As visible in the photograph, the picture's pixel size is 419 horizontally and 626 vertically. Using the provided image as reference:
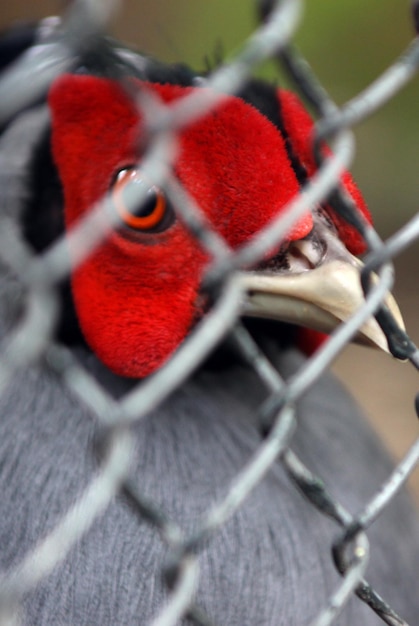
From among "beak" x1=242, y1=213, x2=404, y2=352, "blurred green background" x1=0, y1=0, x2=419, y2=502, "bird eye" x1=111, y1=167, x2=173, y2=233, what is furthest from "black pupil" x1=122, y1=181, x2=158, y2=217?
"blurred green background" x1=0, y1=0, x2=419, y2=502

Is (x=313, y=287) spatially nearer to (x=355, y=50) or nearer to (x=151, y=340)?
(x=151, y=340)

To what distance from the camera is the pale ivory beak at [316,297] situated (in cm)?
84

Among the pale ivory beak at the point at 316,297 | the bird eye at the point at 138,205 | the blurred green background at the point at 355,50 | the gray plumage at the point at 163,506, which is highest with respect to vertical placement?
the bird eye at the point at 138,205

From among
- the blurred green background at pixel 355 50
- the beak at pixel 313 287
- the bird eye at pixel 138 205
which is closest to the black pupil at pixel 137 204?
the bird eye at pixel 138 205

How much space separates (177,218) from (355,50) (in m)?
2.54

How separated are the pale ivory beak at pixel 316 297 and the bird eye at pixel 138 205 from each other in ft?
0.38

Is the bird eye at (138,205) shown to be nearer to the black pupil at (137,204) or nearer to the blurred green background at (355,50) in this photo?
the black pupil at (137,204)

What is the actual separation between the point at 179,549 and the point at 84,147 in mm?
525

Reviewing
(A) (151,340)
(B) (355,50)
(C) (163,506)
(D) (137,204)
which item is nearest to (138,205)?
(D) (137,204)

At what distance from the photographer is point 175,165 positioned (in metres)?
0.91

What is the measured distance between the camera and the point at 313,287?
858mm

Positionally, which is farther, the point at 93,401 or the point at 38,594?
the point at 38,594

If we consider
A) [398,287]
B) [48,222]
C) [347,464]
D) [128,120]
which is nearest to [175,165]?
[128,120]

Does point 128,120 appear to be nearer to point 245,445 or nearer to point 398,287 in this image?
point 245,445
